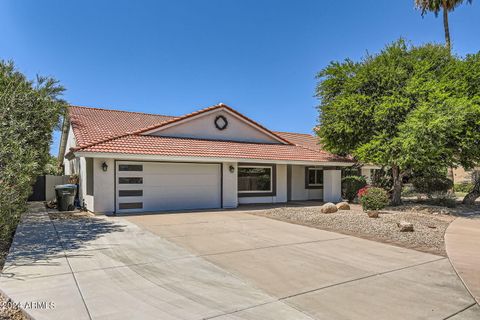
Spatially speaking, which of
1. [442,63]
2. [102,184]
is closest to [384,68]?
[442,63]

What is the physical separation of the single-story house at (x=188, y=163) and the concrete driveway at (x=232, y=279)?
486 centimetres

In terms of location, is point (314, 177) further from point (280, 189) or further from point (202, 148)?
point (202, 148)

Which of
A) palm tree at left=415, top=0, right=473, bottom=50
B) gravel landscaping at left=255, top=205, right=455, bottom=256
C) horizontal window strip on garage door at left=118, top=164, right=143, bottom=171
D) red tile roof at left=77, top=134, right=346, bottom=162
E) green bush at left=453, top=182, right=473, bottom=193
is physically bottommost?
gravel landscaping at left=255, top=205, right=455, bottom=256

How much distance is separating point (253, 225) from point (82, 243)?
219 inches

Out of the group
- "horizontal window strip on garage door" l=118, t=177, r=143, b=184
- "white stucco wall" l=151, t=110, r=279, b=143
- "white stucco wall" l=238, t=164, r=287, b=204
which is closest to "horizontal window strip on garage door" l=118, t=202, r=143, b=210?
"horizontal window strip on garage door" l=118, t=177, r=143, b=184

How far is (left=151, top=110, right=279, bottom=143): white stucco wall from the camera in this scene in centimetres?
1767

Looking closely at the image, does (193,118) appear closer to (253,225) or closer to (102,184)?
(102,184)

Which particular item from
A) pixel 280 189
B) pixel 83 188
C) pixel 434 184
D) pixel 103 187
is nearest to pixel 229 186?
pixel 280 189

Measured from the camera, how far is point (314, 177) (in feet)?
72.4

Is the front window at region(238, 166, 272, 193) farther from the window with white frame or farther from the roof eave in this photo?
the window with white frame

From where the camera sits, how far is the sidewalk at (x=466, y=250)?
5965mm

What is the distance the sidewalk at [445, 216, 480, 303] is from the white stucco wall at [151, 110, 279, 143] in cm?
1120

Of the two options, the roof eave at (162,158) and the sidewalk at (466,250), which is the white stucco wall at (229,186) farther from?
the sidewalk at (466,250)

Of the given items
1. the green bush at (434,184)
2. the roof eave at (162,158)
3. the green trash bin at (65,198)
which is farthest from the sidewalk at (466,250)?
the green trash bin at (65,198)
